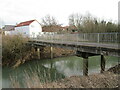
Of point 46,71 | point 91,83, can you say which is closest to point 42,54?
point 46,71

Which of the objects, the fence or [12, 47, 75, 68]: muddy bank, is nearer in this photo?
the fence

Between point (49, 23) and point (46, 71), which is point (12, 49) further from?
point (49, 23)

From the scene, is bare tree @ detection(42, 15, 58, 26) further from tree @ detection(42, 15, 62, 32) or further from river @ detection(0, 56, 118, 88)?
river @ detection(0, 56, 118, 88)

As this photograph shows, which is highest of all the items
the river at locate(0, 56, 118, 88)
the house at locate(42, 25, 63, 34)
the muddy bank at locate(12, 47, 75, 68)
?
the house at locate(42, 25, 63, 34)

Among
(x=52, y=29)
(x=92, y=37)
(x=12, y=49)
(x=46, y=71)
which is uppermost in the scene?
(x=52, y=29)

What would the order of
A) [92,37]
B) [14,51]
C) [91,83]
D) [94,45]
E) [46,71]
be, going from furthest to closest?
1. [14,51]
2. [46,71]
3. [92,37]
4. [94,45]
5. [91,83]

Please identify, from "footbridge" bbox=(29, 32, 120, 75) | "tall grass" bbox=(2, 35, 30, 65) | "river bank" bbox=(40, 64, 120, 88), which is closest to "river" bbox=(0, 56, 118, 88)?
"river bank" bbox=(40, 64, 120, 88)

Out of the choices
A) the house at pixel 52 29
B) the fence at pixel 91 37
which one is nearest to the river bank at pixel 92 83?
the fence at pixel 91 37

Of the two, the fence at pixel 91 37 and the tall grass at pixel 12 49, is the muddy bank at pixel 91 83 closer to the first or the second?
the fence at pixel 91 37

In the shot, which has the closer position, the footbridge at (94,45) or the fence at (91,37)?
the footbridge at (94,45)

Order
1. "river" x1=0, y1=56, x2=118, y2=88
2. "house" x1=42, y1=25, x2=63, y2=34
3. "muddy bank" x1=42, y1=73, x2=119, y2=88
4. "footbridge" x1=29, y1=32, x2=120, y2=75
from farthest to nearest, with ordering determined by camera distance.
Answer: "house" x1=42, y1=25, x2=63, y2=34 → "river" x1=0, y1=56, x2=118, y2=88 → "footbridge" x1=29, y1=32, x2=120, y2=75 → "muddy bank" x1=42, y1=73, x2=119, y2=88

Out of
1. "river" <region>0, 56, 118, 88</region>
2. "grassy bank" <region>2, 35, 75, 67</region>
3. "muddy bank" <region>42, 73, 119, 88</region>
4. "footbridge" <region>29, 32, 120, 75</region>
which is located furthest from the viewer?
"grassy bank" <region>2, 35, 75, 67</region>

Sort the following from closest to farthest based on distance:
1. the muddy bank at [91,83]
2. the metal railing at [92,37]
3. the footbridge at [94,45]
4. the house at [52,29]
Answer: the muddy bank at [91,83] < the footbridge at [94,45] < the metal railing at [92,37] < the house at [52,29]

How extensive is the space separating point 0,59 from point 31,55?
204 inches
